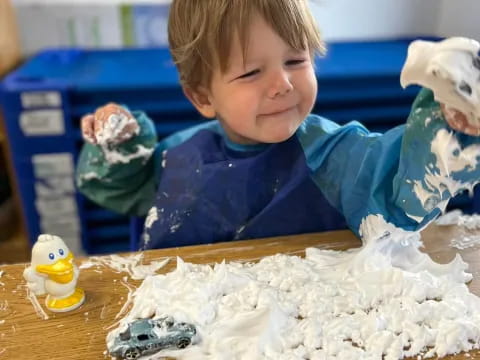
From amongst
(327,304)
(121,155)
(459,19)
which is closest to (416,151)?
(327,304)

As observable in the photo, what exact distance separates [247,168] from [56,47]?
4.17 ft

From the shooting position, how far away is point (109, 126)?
2.91 ft

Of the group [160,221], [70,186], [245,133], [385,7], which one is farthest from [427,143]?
[385,7]

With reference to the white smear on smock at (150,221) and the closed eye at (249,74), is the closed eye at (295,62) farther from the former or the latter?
the white smear on smock at (150,221)

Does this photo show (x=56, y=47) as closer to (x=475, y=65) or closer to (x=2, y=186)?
(x=2, y=186)

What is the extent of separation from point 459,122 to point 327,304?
9.8 inches

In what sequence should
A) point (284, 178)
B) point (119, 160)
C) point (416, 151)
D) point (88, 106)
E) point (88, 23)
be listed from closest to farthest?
point (416, 151) < point (284, 178) < point (119, 160) < point (88, 106) < point (88, 23)

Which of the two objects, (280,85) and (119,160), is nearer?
(280,85)

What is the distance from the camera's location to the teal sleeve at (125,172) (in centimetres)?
95

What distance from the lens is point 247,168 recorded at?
32.7 inches

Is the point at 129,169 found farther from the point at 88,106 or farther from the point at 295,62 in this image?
the point at 88,106

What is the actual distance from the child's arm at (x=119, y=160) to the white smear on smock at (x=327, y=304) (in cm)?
34

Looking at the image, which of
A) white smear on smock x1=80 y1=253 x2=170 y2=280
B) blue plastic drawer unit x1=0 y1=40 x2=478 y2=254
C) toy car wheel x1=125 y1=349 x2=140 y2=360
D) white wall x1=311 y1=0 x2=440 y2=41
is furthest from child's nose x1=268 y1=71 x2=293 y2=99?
white wall x1=311 y1=0 x2=440 y2=41

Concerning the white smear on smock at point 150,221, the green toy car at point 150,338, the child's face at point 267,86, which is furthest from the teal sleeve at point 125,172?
the green toy car at point 150,338
